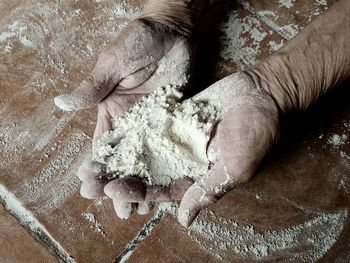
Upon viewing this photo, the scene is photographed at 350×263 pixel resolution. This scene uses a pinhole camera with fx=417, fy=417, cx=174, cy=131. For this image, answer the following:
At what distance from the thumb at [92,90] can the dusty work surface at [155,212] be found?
274mm

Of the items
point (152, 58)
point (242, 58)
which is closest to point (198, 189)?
point (152, 58)

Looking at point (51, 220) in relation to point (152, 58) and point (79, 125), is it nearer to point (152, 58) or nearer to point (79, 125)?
point (79, 125)

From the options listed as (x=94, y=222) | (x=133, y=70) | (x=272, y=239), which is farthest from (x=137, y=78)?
(x=272, y=239)

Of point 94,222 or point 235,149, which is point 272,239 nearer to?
point 235,149

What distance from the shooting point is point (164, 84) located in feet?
4.36

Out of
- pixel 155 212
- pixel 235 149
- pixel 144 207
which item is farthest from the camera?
pixel 155 212

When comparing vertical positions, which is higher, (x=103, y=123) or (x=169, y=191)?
(x=103, y=123)

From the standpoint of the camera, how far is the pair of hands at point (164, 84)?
1.12m

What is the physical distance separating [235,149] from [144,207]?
36 cm

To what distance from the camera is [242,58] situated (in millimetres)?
1453

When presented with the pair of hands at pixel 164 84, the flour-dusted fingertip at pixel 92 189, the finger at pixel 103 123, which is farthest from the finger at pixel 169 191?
the finger at pixel 103 123

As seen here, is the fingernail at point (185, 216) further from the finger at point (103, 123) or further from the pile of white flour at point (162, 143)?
the finger at point (103, 123)

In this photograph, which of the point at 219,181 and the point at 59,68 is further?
the point at 59,68

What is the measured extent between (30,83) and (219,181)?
840mm
